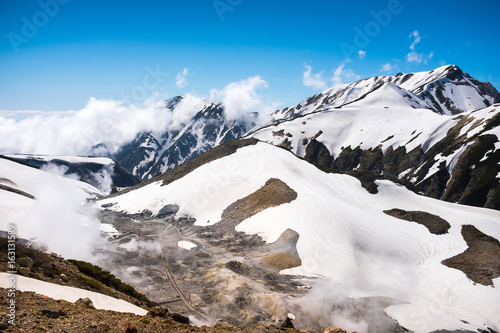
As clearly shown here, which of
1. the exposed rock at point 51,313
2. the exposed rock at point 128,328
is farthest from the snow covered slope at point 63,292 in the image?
the exposed rock at point 128,328

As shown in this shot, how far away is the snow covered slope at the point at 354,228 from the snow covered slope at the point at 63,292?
2395 centimetres

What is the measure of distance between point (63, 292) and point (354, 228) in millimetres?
40832

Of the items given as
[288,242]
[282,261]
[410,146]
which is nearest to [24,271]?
[282,261]

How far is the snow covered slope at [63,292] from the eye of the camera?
35.9 feet

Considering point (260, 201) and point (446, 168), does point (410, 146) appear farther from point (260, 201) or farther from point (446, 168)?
point (260, 201)

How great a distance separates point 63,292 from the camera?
1218 centimetres

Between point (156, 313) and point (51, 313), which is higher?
point (51, 313)

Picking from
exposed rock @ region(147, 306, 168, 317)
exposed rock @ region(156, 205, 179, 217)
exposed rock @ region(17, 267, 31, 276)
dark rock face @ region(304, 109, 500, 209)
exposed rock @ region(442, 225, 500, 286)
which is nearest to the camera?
exposed rock @ region(147, 306, 168, 317)

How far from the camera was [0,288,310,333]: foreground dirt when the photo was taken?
7.42 meters

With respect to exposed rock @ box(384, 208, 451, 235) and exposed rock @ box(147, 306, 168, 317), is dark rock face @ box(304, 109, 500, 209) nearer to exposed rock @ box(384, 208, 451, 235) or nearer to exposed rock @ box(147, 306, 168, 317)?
exposed rock @ box(384, 208, 451, 235)

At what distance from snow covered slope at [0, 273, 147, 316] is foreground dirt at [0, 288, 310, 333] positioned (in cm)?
143

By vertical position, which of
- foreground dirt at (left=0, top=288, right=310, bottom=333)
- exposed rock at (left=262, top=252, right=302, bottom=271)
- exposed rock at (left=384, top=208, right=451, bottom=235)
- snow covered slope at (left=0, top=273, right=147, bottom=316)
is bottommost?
exposed rock at (left=262, top=252, right=302, bottom=271)

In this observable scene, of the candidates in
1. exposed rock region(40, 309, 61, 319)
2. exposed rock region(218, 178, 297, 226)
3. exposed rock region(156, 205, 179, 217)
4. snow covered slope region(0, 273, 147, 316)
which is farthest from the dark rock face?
exposed rock region(40, 309, 61, 319)

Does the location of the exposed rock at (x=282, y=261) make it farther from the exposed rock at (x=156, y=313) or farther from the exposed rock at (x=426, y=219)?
the exposed rock at (x=426, y=219)
